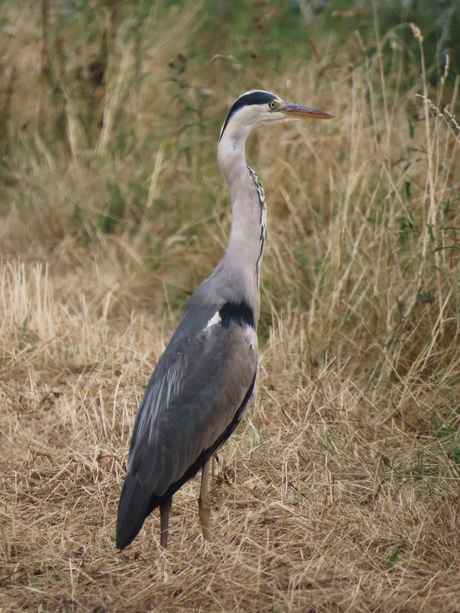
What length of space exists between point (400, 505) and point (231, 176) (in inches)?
54.3

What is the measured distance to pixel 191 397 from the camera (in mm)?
3217

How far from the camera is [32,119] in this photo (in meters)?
7.16

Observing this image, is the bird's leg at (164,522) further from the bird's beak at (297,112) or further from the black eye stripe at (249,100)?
the bird's beak at (297,112)

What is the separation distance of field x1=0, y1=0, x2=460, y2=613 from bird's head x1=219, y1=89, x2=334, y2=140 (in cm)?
55

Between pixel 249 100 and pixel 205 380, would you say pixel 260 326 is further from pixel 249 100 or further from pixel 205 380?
pixel 205 380

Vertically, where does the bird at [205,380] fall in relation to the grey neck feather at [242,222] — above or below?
below

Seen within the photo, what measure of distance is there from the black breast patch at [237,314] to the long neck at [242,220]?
4 cm

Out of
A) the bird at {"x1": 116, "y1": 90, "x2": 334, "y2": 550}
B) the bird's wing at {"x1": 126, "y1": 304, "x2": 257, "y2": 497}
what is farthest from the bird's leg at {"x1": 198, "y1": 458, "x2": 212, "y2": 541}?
the bird's wing at {"x1": 126, "y1": 304, "x2": 257, "y2": 497}

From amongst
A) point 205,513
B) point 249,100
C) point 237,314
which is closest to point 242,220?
point 237,314

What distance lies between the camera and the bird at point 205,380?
→ 307 centimetres

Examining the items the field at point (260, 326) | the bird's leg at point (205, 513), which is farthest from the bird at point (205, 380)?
the field at point (260, 326)

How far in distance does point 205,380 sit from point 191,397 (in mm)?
80

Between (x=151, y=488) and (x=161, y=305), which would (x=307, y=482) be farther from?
(x=161, y=305)

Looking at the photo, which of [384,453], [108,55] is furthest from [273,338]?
[108,55]
